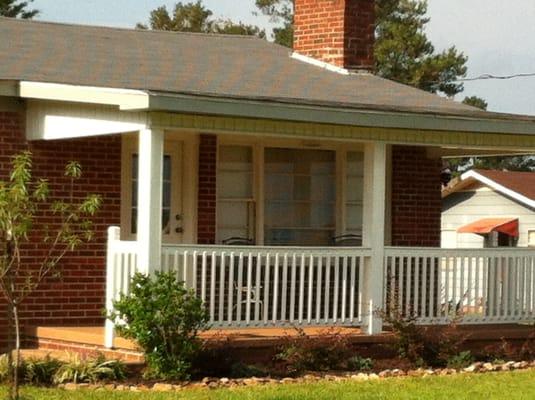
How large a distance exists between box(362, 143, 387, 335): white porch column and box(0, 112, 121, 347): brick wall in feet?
10.2

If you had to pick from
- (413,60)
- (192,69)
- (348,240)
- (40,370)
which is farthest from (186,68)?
(413,60)

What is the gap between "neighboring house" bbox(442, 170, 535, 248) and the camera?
34.0m

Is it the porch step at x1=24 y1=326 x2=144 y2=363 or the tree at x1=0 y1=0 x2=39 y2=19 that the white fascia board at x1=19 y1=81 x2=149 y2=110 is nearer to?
the porch step at x1=24 y1=326 x2=144 y2=363

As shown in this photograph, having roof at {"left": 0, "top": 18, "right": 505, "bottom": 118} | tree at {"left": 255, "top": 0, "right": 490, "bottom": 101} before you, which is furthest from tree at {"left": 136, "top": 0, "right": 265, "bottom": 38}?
roof at {"left": 0, "top": 18, "right": 505, "bottom": 118}

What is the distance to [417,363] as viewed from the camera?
50.7ft

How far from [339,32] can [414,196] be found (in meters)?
2.57

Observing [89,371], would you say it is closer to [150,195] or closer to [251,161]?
[150,195]

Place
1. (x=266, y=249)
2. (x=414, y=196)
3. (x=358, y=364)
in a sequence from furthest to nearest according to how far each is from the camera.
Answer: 1. (x=414, y=196)
2. (x=266, y=249)
3. (x=358, y=364)

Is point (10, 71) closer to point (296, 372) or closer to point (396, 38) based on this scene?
point (296, 372)

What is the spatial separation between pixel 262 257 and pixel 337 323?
114 centimetres

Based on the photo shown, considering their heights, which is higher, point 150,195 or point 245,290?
point 150,195

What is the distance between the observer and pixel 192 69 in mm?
17922

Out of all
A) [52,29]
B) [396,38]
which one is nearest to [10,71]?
[52,29]

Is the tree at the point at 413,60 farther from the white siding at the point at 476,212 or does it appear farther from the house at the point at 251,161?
the house at the point at 251,161
